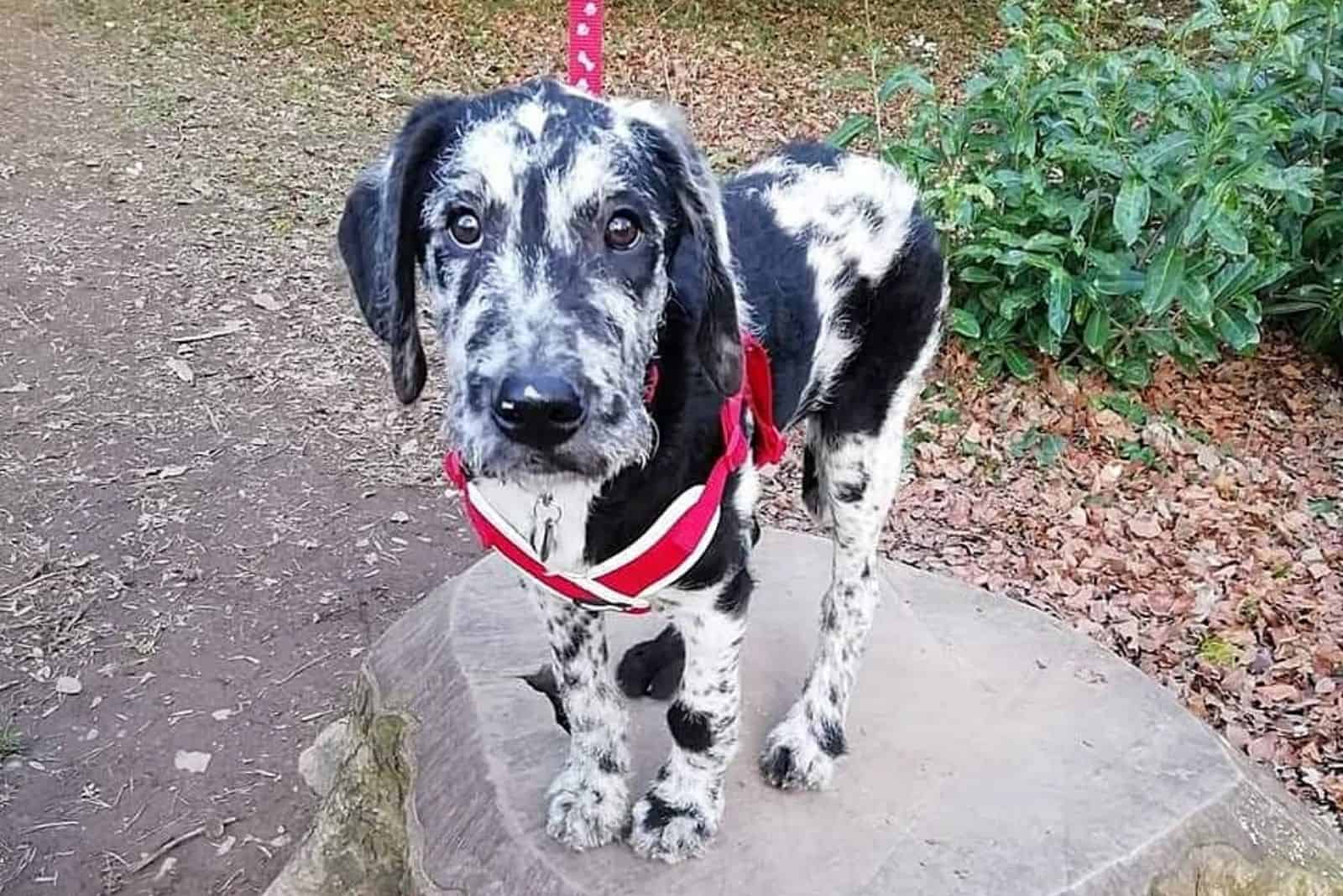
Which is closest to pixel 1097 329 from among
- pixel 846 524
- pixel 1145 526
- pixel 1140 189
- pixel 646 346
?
pixel 1140 189

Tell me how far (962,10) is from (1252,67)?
781cm

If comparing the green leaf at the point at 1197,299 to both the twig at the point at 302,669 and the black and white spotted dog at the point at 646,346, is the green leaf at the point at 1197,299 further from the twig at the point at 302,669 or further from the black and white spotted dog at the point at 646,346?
the twig at the point at 302,669

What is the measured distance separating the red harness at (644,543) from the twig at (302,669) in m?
2.49

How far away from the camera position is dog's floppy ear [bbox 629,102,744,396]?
2.56m

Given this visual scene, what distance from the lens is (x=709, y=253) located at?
8.48ft

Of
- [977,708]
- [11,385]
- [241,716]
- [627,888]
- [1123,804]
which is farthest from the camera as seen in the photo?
[11,385]

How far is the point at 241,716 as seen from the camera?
4.84 meters

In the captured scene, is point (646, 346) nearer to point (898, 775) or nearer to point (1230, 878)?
point (898, 775)

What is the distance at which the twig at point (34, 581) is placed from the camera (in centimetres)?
535

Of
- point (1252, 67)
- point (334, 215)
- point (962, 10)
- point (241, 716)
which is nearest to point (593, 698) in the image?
point (241, 716)

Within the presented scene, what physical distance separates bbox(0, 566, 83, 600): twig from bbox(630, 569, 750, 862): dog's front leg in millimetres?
3343

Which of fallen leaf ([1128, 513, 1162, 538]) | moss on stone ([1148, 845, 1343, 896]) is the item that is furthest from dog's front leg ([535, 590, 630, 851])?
fallen leaf ([1128, 513, 1162, 538])

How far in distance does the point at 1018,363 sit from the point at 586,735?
11.9 feet

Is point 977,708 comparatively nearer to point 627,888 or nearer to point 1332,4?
point 627,888
